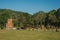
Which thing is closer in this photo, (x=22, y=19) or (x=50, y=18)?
(x=50, y=18)

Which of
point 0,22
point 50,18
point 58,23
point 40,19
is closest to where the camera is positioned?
point 58,23

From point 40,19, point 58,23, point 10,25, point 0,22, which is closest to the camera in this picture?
point 10,25

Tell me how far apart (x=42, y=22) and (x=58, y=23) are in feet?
49.2

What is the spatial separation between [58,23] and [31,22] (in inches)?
609

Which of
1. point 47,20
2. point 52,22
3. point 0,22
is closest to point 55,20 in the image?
point 52,22

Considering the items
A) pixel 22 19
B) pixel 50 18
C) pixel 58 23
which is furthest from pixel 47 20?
pixel 22 19

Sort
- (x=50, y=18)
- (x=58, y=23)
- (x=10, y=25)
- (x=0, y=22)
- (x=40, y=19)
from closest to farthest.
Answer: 1. (x=10, y=25)
2. (x=58, y=23)
3. (x=50, y=18)
4. (x=0, y=22)
5. (x=40, y=19)

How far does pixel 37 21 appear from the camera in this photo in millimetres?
82625

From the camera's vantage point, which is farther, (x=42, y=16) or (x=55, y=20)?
(x=42, y=16)

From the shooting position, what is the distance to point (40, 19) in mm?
84562

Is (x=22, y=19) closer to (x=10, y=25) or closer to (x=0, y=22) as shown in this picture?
(x=0, y=22)

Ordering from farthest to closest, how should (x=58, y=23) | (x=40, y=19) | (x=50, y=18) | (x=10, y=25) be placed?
(x=40, y=19) → (x=50, y=18) → (x=58, y=23) → (x=10, y=25)

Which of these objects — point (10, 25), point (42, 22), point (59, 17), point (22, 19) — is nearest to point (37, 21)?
point (42, 22)

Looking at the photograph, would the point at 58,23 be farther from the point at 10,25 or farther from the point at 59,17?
the point at 10,25
